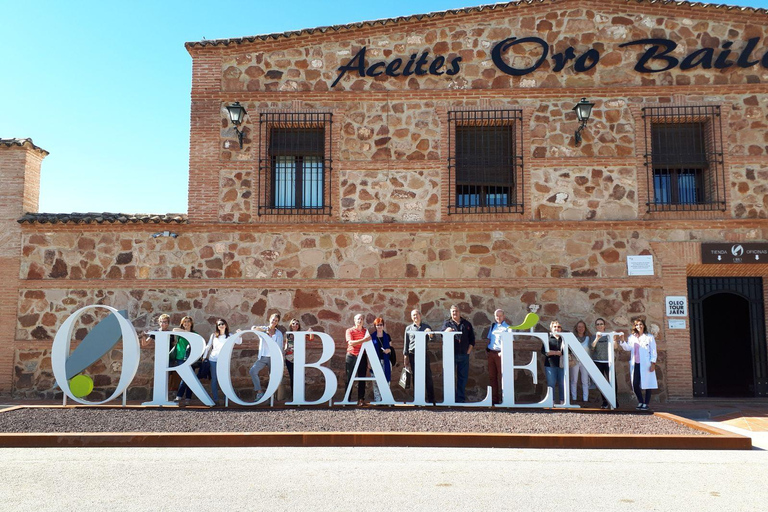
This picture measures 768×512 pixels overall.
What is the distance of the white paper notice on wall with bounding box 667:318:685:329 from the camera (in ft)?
42.0

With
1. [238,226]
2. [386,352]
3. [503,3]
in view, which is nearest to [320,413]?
[386,352]

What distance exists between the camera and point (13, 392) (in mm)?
12977

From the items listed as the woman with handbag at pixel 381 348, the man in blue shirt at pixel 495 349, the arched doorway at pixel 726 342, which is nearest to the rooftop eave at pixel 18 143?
the woman with handbag at pixel 381 348

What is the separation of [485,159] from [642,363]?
531cm

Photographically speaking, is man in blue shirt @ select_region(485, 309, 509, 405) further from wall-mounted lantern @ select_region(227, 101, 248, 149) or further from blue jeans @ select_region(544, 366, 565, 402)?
wall-mounted lantern @ select_region(227, 101, 248, 149)

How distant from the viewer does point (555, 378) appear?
11.8m

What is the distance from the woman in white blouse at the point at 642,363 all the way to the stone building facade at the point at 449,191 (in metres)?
1.18

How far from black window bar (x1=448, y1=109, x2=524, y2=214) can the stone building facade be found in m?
A: 0.05

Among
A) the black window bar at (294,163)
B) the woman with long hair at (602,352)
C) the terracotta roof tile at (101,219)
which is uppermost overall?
the black window bar at (294,163)

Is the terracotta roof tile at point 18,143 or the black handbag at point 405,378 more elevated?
the terracotta roof tile at point 18,143

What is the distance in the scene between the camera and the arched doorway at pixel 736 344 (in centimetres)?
1309

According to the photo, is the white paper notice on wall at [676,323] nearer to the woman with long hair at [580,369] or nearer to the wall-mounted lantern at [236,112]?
the woman with long hair at [580,369]

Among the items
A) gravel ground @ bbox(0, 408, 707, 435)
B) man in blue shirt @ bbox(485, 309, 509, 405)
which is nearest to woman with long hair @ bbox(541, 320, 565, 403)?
man in blue shirt @ bbox(485, 309, 509, 405)

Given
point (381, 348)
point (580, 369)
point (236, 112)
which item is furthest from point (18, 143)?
point (580, 369)
